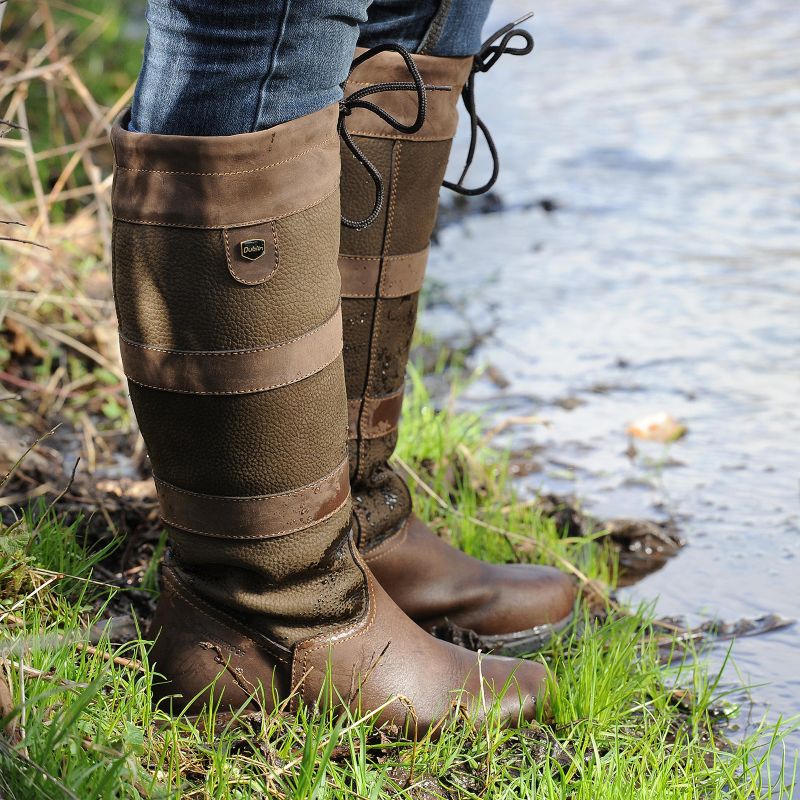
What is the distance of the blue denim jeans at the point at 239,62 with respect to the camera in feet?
3.95

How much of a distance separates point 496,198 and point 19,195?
6.52 feet

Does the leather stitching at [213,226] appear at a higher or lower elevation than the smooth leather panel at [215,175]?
lower

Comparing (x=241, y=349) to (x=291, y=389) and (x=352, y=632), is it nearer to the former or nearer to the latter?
(x=291, y=389)

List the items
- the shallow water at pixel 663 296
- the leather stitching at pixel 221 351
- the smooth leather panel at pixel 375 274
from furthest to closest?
the shallow water at pixel 663 296 < the smooth leather panel at pixel 375 274 < the leather stitching at pixel 221 351

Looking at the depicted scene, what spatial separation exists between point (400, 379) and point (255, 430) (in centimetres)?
51

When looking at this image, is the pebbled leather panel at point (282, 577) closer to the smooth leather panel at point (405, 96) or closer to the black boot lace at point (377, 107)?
the black boot lace at point (377, 107)

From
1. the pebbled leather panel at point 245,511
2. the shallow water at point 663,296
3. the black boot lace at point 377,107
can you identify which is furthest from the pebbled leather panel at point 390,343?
the shallow water at point 663,296

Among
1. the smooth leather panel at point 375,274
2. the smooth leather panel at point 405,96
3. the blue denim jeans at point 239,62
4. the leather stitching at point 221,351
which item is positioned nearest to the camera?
the blue denim jeans at point 239,62

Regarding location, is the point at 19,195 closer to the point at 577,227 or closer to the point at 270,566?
the point at 577,227

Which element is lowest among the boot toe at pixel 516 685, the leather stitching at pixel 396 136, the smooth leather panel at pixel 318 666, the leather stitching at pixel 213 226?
the boot toe at pixel 516 685

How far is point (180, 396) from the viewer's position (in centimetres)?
134

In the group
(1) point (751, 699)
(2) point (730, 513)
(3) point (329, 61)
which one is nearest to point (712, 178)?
(2) point (730, 513)

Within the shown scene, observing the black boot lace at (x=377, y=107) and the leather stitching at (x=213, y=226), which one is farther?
the black boot lace at (x=377, y=107)

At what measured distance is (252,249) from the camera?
1293 millimetres
